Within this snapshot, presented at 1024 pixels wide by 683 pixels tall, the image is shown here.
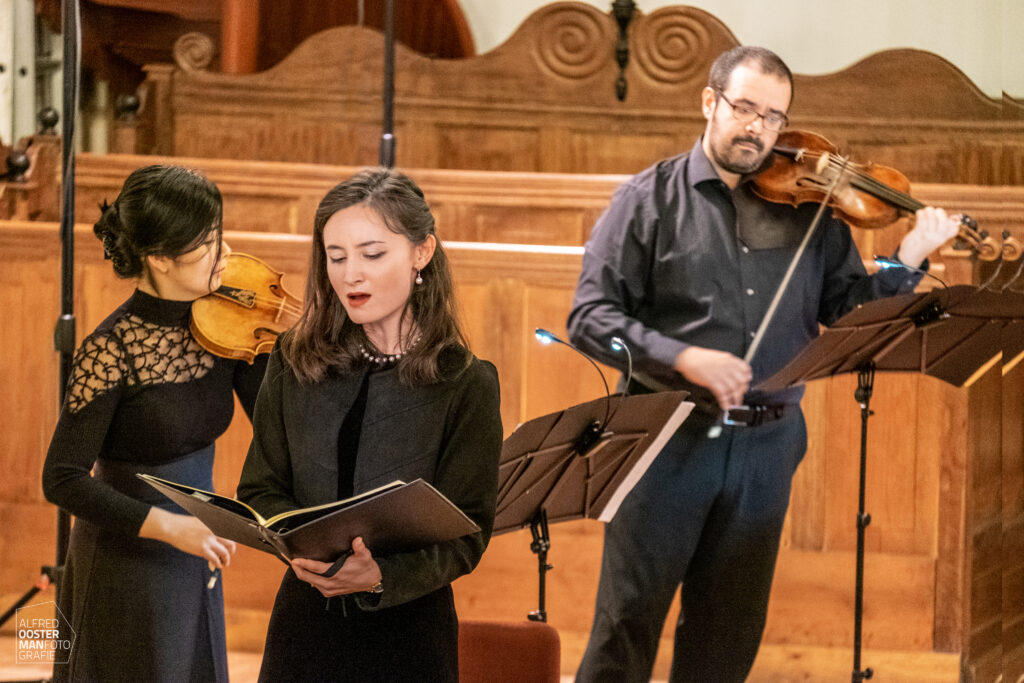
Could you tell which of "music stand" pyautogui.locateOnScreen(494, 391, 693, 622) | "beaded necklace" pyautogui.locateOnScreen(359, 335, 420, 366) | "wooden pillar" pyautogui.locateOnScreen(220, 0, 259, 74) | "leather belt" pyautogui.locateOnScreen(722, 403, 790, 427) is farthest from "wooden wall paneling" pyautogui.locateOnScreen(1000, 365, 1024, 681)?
"wooden pillar" pyautogui.locateOnScreen(220, 0, 259, 74)

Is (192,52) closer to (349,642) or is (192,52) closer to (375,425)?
(375,425)

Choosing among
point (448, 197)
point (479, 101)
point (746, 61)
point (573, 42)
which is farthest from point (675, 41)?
point (746, 61)

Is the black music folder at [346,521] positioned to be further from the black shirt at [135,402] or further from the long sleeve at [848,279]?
the long sleeve at [848,279]

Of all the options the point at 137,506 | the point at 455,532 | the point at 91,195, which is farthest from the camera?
the point at 91,195

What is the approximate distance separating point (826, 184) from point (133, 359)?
1.54 meters

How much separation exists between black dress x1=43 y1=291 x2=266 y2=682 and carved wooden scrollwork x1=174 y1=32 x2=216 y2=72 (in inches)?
127

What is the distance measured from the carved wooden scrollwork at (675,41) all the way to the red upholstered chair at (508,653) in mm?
3387

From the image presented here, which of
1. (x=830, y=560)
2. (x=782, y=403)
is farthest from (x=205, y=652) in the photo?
(x=830, y=560)

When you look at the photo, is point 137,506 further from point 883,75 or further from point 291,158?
point 883,75

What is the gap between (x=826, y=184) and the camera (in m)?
2.52

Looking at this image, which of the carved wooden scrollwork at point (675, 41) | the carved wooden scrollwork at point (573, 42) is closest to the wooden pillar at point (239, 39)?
the carved wooden scrollwork at point (573, 42)

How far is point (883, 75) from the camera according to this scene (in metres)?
4.79

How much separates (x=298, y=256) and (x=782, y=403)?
151cm

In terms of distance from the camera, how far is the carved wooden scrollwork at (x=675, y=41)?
16.0ft
